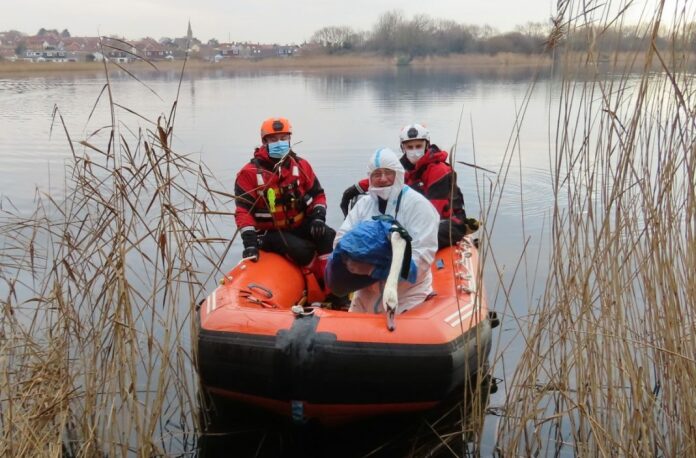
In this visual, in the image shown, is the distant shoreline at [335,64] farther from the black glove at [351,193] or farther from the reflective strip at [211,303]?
the reflective strip at [211,303]

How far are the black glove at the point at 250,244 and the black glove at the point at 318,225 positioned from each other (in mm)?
396

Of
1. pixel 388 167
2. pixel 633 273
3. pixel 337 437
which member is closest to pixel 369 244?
pixel 388 167

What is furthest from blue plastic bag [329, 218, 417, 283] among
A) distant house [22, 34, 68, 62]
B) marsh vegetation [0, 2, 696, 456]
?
distant house [22, 34, 68, 62]

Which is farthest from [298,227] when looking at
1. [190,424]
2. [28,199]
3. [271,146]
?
[28,199]

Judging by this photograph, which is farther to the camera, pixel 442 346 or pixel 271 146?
pixel 271 146

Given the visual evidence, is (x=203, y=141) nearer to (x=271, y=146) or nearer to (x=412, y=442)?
(x=271, y=146)

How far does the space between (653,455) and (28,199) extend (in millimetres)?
7964

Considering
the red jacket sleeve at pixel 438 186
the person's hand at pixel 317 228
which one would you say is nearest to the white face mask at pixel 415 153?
the red jacket sleeve at pixel 438 186

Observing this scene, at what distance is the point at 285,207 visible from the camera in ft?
15.8

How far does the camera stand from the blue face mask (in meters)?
4.76

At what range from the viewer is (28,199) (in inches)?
341

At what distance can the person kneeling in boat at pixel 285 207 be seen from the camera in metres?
4.74

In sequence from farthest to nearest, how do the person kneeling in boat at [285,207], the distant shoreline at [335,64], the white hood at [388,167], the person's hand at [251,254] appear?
the distant shoreline at [335,64] < the person kneeling in boat at [285,207] < the person's hand at [251,254] < the white hood at [388,167]

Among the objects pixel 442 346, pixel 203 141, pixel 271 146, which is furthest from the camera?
pixel 203 141
